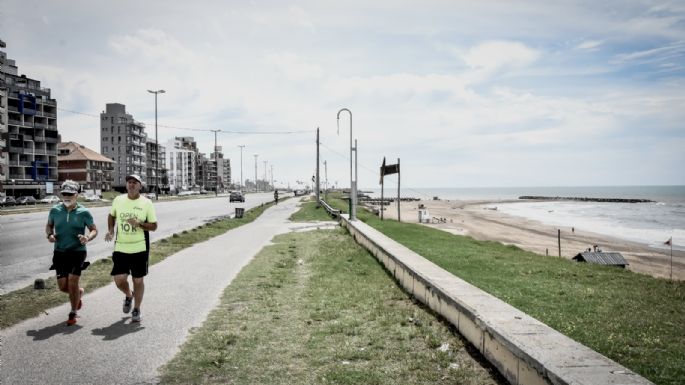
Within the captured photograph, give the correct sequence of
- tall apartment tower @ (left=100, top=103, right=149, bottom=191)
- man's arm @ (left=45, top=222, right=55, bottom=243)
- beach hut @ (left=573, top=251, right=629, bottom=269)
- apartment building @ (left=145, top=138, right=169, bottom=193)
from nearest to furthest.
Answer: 1. man's arm @ (left=45, top=222, right=55, bottom=243)
2. beach hut @ (left=573, top=251, right=629, bottom=269)
3. tall apartment tower @ (left=100, top=103, right=149, bottom=191)
4. apartment building @ (left=145, top=138, right=169, bottom=193)

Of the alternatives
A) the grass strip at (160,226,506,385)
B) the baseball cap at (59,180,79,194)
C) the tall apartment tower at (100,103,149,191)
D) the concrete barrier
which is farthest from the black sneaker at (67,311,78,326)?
the tall apartment tower at (100,103,149,191)

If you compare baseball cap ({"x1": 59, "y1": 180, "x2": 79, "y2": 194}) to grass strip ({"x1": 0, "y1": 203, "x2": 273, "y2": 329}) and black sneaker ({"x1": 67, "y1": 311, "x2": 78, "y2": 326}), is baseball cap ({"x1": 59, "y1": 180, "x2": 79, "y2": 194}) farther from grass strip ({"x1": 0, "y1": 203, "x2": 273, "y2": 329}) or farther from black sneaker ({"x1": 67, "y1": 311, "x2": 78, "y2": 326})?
grass strip ({"x1": 0, "y1": 203, "x2": 273, "y2": 329})

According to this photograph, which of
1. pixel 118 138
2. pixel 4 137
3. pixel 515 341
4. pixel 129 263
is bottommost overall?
pixel 515 341

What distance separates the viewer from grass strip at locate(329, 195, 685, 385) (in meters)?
4.74

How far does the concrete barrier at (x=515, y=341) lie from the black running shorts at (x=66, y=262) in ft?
17.0

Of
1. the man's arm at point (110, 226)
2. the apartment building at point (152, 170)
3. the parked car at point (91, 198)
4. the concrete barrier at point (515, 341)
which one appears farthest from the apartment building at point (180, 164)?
the concrete barrier at point (515, 341)

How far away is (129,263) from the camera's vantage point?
6324mm

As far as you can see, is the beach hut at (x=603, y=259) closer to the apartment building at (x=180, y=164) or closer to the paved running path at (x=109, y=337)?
the paved running path at (x=109, y=337)

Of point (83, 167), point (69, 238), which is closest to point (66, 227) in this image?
point (69, 238)

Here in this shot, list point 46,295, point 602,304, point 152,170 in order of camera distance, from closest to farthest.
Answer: point 602,304 → point 46,295 → point 152,170

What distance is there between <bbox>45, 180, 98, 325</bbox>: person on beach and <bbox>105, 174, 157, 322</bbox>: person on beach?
0.38m

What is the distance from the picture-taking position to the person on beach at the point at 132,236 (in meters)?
6.24

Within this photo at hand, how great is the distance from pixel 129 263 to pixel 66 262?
0.86 meters

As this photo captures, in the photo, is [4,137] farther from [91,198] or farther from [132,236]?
[132,236]
